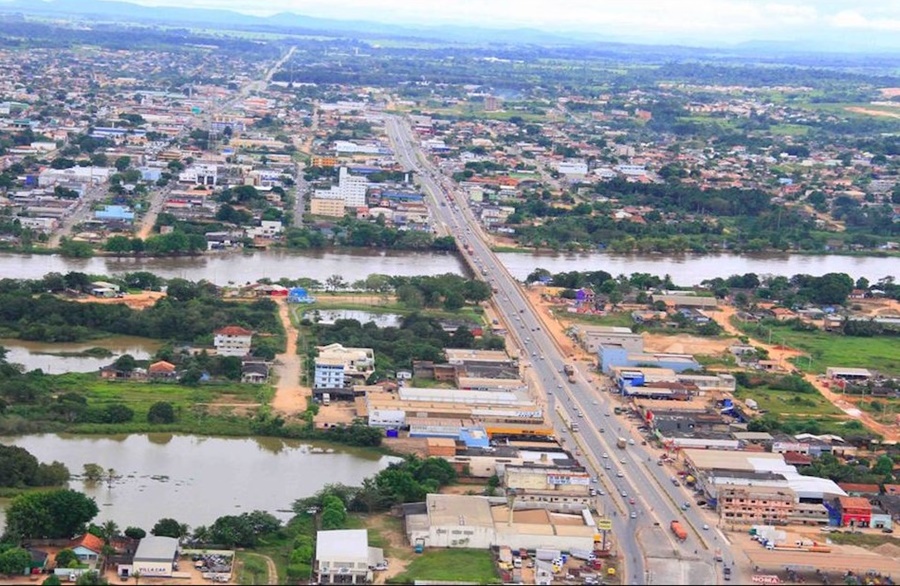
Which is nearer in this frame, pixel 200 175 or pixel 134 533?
pixel 134 533

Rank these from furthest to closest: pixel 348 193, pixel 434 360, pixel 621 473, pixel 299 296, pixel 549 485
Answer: pixel 348 193
pixel 299 296
pixel 434 360
pixel 621 473
pixel 549 485

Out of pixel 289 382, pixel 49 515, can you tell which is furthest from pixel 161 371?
pixel 49 515

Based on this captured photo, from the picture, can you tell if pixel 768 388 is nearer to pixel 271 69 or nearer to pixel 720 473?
pixel 720 473

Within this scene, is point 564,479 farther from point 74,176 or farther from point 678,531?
point 74,176

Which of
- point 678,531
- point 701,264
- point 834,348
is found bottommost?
point 701,264

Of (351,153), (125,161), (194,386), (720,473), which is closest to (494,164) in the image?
(351,153)

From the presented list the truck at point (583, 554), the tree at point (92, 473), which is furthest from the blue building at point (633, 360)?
the tree at point (92, 473)

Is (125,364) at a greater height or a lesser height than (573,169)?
greater
